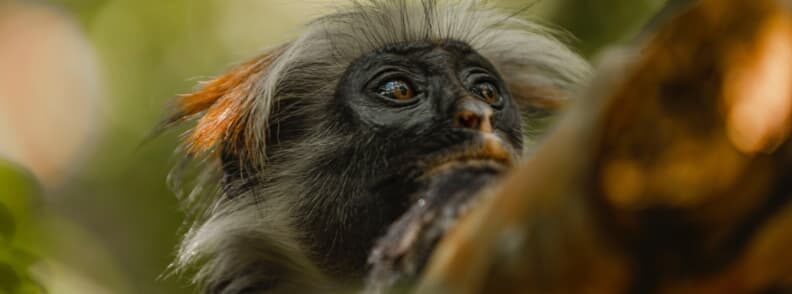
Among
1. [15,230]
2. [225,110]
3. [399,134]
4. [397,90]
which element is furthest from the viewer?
[225,110]

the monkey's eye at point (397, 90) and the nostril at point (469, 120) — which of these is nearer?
the nostril at point (469, 120)

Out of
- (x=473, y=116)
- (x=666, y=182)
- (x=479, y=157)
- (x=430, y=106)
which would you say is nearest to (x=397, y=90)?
(x=430, y=106)

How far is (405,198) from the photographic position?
345cm

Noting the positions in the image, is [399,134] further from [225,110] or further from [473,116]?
[225,110]

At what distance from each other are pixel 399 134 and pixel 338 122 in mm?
390

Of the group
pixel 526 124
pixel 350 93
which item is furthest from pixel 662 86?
pixel 526 124

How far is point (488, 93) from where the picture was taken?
3928 mm

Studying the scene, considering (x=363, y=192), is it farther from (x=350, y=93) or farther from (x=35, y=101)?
(x=35, y=101)

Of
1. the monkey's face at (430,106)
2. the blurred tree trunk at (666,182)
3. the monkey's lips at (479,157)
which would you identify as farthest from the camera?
the monkey's face at (430,106)

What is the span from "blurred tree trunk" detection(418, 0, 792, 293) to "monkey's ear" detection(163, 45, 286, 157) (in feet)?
6.97

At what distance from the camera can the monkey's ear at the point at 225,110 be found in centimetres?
405

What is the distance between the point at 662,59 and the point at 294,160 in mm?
2329

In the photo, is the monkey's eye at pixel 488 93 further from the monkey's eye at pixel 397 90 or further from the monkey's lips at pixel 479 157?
the monkey's lips at pixel 479 157

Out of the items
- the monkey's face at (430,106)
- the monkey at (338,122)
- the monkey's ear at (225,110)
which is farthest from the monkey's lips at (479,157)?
the monkey's ear at (225,110)
